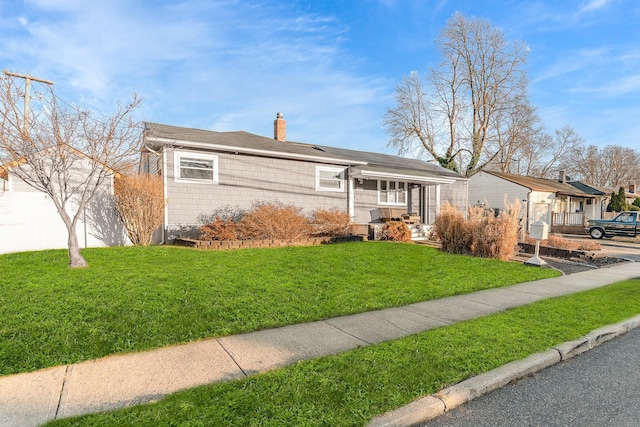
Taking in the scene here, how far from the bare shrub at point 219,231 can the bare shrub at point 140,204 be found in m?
1.34

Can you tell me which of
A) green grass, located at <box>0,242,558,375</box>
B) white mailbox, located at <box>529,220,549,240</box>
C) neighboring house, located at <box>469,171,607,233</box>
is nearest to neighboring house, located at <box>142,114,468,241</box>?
green grass, located at <box>0,242,558,375</box>

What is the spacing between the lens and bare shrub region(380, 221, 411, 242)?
43.6ft

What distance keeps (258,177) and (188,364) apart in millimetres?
9959

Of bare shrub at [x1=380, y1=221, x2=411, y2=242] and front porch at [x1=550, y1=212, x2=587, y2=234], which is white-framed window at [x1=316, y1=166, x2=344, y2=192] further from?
front porch at [x1=550, y1=212, x2=587, y2=234]

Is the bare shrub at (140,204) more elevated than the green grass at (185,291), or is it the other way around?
the bare shrub at (140,204)

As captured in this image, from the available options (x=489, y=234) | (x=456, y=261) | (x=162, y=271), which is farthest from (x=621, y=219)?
(x=162, y=271)

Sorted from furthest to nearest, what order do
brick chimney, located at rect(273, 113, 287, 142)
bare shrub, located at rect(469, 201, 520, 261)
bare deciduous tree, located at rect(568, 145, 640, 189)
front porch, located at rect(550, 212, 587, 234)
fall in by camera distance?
bare deciduous tree, located at rect(568, 145, 640, 189), front porch, located at rect(550, 212, 587, 234), brick chimney, located at rect(273, 113, 287, 142), bare shrub, located at rect(469, 201, 520, 261)

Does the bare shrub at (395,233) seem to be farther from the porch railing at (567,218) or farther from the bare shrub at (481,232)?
the porch railing at (567,218)

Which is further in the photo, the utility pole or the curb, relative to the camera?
the utility pole

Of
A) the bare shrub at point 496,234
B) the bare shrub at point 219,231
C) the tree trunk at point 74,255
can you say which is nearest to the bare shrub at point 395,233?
the bare shrub at point 496,234

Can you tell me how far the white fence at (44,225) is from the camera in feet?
29.0

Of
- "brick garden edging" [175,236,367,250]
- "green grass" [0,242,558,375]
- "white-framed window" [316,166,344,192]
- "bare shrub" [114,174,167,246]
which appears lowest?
"green grass" [0,242,558,375]

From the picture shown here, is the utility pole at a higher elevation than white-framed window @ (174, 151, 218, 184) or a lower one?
higher

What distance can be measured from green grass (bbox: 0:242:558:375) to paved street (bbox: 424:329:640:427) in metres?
2.47
